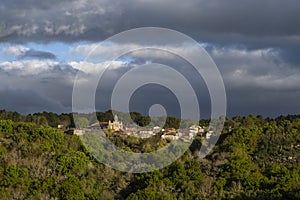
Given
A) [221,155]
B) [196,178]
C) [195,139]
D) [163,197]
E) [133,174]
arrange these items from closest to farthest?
1. [163,197]
2. [196,178]
3. [133,174]
4. [221,155]
5. [195,139]

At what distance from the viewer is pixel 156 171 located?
47156mm

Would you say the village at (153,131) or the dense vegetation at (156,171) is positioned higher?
the village at (153,131)

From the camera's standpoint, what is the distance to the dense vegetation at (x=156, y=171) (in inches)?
1652

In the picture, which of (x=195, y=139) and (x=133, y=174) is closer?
(x=133, y=174)

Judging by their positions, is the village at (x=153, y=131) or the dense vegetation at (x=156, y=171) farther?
the village at (x=153, y=131)

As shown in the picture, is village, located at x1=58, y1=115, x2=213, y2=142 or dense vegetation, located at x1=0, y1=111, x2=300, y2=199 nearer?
dense vegetation, located at x1=0, y1=111, x2=300, y2=199

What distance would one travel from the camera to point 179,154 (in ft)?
178

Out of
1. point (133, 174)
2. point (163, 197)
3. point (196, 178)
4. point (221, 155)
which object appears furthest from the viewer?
point (221, 155)

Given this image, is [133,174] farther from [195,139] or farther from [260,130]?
[260,130]

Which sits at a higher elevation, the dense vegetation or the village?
the village

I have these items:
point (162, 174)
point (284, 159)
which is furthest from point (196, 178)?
point (284, 159)

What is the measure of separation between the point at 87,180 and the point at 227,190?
35.6ft

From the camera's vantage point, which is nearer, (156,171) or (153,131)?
(156,171)

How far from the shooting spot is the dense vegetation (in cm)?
4197
